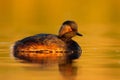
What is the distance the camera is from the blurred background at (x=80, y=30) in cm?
1345

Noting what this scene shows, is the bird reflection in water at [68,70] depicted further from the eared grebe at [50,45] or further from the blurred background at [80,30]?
the eared grebe at [50,45]

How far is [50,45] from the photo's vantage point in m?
17.1

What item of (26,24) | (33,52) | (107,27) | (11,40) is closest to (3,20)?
(26,24)

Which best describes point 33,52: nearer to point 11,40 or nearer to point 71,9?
point 11,40

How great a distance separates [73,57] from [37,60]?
979 millimetres

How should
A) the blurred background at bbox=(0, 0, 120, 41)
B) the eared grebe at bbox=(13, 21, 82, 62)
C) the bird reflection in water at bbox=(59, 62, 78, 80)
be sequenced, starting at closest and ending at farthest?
1. the bird reflection in water at bbox=(59, 62, 78, 80)
2. the eared grebe at bbox=(13, 21, 82, 62)
3. the blurred background at bbox=(0, 0, 120, 41)

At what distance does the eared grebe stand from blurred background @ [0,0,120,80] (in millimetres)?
261

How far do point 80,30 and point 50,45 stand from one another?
5.94 metres

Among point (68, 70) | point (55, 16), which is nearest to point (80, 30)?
point (55, 16)

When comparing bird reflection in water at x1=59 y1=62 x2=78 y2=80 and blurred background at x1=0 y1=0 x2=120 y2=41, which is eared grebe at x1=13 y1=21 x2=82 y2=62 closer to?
bird reflection in water at x1=59 y1=62 x2=78 y2=80

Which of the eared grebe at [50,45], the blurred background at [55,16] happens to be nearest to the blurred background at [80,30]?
the blurred background at [55,16]

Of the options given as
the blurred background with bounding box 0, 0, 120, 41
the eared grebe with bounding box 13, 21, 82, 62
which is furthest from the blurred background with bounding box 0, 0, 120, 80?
the eared grebe with bounding box 13, 21, 82, 62

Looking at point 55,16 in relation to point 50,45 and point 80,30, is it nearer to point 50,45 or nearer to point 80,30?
point 80,30

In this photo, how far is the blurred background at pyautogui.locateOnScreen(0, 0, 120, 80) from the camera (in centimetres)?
1345
